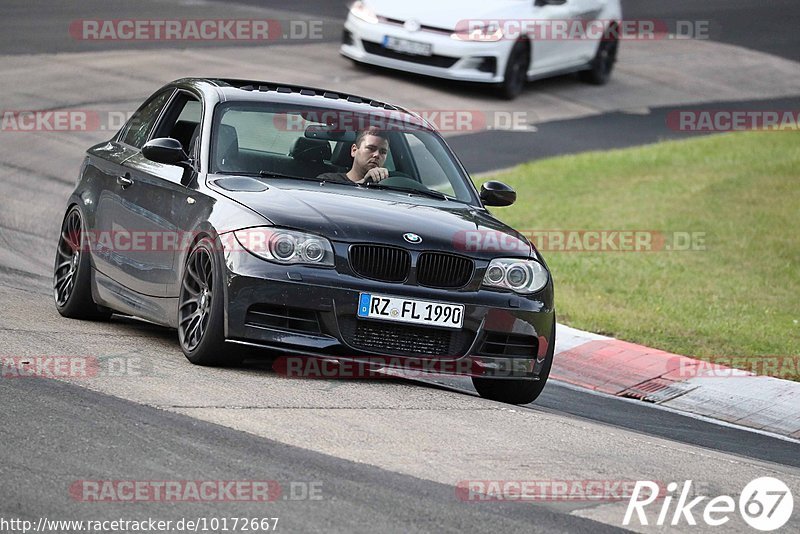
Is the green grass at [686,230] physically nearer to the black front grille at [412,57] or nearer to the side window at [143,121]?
the black front grille at [412,57]

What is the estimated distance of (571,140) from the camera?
824 inches

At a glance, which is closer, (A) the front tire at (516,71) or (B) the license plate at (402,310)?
(B) the license plate at (402,310)

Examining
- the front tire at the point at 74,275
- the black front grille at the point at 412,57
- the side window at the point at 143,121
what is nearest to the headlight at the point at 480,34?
the black front grille at the point at 412,57

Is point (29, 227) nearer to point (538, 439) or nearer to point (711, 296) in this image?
point (711, 296)

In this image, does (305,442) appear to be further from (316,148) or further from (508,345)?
(316,148)

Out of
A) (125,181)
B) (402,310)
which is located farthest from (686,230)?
(402,310)

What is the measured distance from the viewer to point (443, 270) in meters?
8.05

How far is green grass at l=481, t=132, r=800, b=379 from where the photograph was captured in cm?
1252

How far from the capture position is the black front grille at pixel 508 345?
819 cm

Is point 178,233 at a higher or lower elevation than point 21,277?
Result: higher

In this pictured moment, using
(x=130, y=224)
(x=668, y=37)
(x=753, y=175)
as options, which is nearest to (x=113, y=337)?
(x=130, y=224)

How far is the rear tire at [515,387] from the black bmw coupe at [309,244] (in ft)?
0.04

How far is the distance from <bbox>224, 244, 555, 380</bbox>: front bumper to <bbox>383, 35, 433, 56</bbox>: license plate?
1368 cm

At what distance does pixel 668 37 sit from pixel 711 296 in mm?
17277
